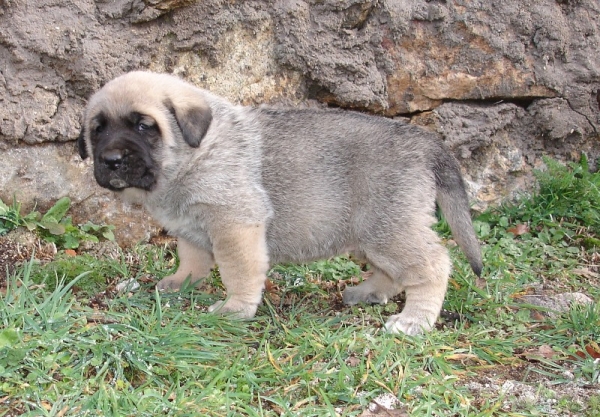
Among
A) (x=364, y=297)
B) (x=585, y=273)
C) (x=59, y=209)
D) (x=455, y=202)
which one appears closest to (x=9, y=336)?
(x=59, y=209)

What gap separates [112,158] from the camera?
166 inches

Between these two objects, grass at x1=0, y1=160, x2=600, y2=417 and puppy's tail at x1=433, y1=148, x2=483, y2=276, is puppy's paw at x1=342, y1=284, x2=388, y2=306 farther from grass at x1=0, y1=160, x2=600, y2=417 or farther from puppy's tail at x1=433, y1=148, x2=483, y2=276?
puppy's tail at x1=433, y1=148, x2=483, y2=276

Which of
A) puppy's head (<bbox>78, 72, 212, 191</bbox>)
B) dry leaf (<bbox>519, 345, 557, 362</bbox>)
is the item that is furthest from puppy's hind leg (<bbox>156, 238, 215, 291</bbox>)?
dry leaf (<bbox>519, 345, 557, 362</bbox>)

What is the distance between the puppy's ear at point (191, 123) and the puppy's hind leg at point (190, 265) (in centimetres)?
91

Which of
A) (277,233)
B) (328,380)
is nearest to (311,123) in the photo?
(277,233)

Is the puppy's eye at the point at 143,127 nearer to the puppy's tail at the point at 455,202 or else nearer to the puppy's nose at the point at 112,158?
the puppy's nose at the point at 112,158

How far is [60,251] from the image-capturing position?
18.4ft

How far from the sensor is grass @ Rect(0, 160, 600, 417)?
3.53 meters

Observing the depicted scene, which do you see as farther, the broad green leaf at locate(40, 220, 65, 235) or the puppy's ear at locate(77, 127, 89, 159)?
the broad green leaf at locate(40, 220, 65, 235)

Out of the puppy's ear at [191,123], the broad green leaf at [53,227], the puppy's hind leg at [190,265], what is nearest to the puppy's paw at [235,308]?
the puppy's hind leg at [190,265]

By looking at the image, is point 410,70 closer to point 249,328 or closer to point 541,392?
point 249,328

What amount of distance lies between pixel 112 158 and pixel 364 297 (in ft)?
6.64

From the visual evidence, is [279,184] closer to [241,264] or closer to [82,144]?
[241,264]

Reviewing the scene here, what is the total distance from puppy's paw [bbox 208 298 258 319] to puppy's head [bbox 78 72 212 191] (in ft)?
2.77
